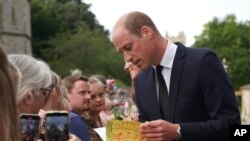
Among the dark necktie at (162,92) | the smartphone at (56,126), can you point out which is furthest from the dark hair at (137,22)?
the smartphone at (56,126)

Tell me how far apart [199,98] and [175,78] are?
0.19 m

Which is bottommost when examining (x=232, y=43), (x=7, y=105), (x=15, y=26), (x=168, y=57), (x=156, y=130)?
(x=156, y=130)

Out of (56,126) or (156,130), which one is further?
(156,130)

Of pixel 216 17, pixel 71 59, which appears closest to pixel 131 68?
pixel 71 59

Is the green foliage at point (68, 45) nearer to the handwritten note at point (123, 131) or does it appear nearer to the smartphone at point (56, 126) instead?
the handwritten note at point (123, 131)

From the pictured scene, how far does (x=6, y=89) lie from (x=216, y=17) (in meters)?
78.7

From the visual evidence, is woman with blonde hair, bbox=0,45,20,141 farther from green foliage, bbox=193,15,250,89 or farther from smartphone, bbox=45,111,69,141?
green foliage, bbox=193,15,250,89

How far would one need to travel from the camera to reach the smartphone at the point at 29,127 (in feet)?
8.25

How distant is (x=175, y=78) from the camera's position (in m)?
3.78

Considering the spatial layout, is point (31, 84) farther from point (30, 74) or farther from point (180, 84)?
point (180, 84)

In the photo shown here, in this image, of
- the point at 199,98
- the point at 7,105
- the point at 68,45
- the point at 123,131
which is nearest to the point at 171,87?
the point at 199,98

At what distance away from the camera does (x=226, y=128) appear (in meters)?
3.62

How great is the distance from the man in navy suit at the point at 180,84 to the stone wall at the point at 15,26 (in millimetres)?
43094

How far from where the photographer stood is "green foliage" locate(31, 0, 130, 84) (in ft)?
192
